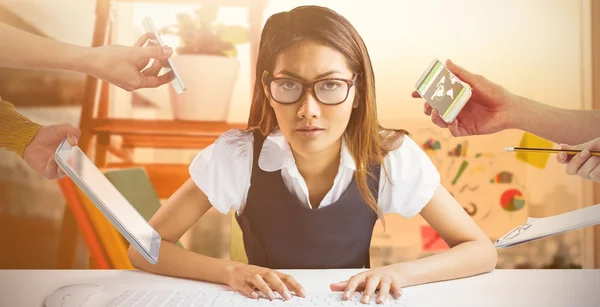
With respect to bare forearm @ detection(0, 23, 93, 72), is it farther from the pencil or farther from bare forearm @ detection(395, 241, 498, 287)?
the pencil

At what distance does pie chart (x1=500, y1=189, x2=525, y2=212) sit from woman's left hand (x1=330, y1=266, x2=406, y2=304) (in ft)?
1.36

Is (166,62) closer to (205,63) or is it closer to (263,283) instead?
(205,63)

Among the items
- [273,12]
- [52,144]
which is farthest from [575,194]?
[52,144]

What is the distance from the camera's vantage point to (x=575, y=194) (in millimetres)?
1427

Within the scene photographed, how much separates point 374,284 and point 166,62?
0.71 metres

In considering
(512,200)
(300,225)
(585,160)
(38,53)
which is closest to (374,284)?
(300,225)

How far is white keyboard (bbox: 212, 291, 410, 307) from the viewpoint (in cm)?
105

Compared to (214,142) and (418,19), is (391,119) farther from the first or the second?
(214,142)

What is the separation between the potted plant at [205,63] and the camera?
4.58 ft

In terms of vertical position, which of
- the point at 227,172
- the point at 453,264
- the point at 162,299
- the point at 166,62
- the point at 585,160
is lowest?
the point at 162,299

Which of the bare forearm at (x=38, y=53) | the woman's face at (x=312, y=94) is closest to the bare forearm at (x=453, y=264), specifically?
the woman's face at (x=312, y=94)

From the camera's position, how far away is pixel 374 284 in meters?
1.10

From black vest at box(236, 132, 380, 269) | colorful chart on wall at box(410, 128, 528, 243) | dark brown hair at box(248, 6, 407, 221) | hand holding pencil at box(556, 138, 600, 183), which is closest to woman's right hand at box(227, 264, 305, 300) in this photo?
black vest at box(236, 132, 380, 269)

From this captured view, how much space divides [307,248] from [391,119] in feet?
1.22
